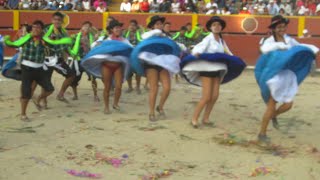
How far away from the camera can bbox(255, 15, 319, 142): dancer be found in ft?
21.5

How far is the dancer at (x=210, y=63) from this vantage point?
7176 mm

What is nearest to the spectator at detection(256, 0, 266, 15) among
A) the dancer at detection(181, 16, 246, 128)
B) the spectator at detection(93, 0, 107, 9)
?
the spectator at detection(93, 0, 107, 9)

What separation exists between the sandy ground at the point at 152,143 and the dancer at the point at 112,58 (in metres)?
0.49

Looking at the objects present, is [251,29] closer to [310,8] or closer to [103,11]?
[310,8]

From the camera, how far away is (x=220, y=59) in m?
7.24

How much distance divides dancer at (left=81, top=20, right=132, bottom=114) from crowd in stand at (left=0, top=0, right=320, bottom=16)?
369 inches

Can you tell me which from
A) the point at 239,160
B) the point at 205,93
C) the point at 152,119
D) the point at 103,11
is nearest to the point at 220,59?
the point at 205,93

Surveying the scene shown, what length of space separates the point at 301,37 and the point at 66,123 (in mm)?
10327

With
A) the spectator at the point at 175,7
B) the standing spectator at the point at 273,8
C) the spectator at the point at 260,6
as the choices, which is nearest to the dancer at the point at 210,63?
the spectator at the point at 260,6

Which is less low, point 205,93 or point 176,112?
point 205,93

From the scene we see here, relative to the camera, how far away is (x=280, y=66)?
6512mm

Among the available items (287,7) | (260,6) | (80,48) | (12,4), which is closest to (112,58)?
(80,48)

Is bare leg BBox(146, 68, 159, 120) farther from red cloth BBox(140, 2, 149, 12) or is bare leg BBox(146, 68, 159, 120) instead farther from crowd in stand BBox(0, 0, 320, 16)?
red cloth BBox(140, 2, 149, 12)

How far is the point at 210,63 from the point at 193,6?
36.4 ft
